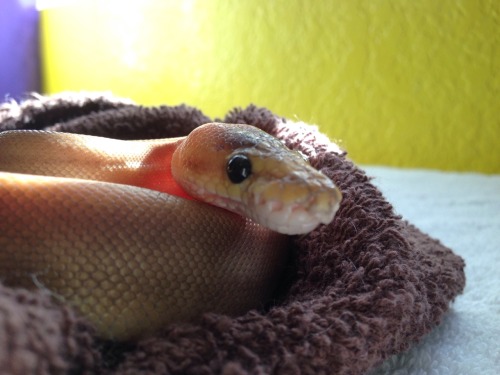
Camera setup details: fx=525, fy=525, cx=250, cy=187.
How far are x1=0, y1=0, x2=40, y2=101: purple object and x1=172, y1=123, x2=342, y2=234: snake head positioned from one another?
6.63 ft

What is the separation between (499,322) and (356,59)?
53.9 inches

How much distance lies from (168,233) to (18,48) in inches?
94.6

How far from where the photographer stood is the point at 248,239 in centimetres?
68

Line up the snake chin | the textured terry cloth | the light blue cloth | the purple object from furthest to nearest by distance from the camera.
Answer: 1. the purple object
2. the light blue cloth
3. the snake chin
4. the textured terry cloth

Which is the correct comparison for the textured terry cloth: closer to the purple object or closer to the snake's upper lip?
the snake's upper lip

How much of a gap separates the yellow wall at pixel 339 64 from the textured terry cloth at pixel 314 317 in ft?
3.57

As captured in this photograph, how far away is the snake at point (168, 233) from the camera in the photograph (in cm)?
53

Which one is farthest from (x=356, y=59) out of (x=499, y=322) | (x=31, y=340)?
(x=31, y=340)

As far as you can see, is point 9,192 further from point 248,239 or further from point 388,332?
point 388,332

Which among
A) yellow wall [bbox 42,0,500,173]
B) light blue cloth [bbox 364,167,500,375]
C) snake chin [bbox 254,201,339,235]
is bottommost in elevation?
light blue cloth [bbox 364,167,500,375]

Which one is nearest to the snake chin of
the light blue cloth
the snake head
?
the snake head

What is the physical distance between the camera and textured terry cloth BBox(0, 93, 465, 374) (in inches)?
17.3

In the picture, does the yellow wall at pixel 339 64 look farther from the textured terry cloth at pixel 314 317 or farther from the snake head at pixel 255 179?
the snake head at pixel 255 179

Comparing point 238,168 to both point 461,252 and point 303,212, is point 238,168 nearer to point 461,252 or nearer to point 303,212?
point 303,212
